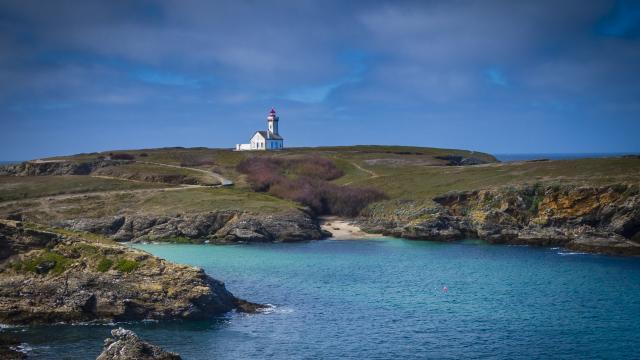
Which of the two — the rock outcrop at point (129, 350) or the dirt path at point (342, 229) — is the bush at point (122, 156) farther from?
the rock outcrop at point (129, 350)

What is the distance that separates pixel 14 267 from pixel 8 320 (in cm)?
541

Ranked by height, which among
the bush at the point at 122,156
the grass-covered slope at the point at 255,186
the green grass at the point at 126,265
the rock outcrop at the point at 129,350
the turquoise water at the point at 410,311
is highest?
the bush at the point at 122,156

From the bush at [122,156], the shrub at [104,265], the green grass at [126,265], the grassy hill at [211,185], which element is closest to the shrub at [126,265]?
the green grass at [126,265]

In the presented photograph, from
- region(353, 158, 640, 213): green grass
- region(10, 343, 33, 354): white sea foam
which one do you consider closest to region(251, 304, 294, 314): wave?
region(10, 343, 33, 354): white sea foam

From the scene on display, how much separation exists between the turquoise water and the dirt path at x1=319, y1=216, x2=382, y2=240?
59.7ft

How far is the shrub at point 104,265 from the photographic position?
5619 centimetres

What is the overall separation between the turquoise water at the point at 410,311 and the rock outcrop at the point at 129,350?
4.95 m

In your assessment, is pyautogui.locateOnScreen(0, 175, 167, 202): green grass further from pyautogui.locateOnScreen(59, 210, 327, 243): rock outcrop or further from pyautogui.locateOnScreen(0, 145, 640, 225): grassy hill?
pyautogui.locateOnScreen(59, 210, 327, 243): rock outcrop

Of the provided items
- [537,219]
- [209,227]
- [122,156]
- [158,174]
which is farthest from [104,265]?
[122,156]

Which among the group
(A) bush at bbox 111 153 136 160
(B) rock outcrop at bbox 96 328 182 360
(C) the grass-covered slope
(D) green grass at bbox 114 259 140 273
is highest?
(A) bush at bbox 111 153 136 160

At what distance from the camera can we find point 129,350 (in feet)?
133

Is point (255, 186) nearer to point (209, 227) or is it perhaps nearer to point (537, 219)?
point (209, 227)

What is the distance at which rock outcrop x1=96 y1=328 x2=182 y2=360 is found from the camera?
133ft

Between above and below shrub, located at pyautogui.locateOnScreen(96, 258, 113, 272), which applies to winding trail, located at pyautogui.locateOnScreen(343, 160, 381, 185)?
above
